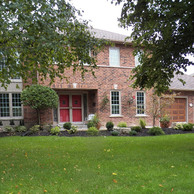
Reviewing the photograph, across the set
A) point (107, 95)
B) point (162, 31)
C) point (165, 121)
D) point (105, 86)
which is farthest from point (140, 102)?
point (162, 31)

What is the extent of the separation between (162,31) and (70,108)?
33.3 ft

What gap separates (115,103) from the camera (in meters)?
15.8

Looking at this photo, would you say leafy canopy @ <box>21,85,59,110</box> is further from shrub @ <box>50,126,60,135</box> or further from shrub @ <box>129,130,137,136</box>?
shrub @ <box>129,130,137,136</box>

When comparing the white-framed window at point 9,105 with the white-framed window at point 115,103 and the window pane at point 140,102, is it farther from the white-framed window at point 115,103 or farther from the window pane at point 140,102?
the window pane at point 140,102

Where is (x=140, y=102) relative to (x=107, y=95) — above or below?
below

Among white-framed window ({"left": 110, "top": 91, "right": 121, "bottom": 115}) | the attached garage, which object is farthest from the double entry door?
the attached garage

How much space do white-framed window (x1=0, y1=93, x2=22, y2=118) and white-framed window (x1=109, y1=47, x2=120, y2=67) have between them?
22.1 feet

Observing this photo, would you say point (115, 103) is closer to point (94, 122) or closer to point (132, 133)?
point (94, 122)

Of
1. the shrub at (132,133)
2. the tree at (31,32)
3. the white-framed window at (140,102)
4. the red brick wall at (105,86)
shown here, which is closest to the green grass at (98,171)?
the tree at (31,32)

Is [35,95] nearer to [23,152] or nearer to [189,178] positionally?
[23,152]

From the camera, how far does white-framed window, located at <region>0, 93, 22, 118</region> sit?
46.1ft

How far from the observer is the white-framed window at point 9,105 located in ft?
46.1

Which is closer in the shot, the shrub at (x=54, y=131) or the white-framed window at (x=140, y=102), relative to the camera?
the shrub at (x=54, y=131)

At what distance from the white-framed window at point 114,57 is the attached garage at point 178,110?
18.5 ft
